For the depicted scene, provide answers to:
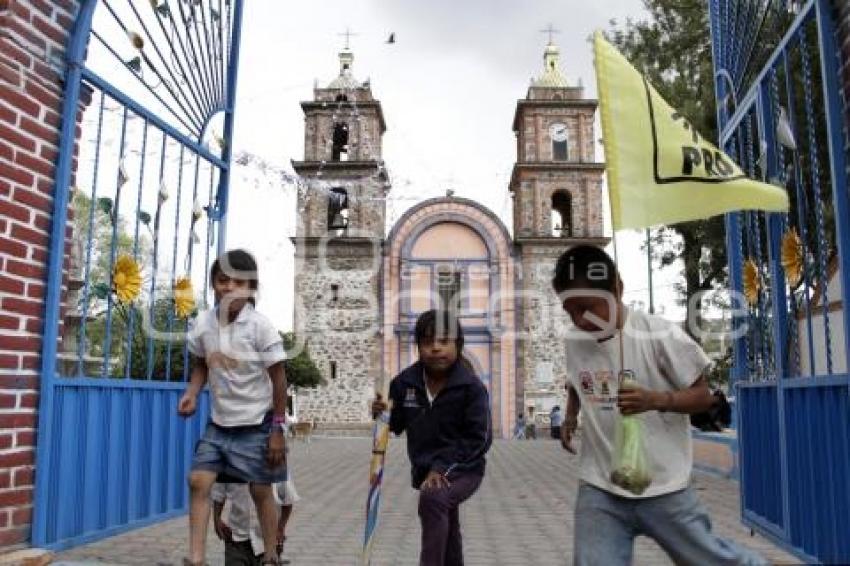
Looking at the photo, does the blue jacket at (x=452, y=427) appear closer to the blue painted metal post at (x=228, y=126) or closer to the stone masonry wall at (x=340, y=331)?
the blue painted metal post at (x=228, y=126)

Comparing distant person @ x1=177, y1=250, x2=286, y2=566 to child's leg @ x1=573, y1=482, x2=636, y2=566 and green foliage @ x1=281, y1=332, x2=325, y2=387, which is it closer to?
child's leg @ x1=573, y1=482, x2=636, y2=566

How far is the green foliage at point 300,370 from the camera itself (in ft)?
86.3

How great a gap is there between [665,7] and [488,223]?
15482 millimetres

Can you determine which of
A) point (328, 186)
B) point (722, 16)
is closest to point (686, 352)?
point (722, 16)

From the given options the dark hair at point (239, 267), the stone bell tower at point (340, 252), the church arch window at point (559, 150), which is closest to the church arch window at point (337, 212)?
the stone bell tower at point (340, 252)

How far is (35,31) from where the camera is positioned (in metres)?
4.43

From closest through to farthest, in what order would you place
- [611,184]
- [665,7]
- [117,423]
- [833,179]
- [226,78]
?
[611,184], [833,179], [117,423], [226,78], [665,7]

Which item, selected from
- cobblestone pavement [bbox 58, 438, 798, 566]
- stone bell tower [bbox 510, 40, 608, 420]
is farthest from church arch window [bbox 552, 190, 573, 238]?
cobblestone pavement [bbox 58, 438, 798, 566]

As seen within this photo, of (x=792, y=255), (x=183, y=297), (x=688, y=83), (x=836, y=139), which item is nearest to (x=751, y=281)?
(x=792, y=255)

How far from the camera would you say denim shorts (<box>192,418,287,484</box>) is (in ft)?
13.1

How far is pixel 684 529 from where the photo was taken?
2.69 metres

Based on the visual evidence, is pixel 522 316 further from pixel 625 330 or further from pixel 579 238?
pixel 625 330

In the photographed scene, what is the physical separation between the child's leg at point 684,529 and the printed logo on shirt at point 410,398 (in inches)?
48.5

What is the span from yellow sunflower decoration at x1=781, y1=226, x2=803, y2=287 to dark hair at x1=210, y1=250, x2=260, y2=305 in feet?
9.80
